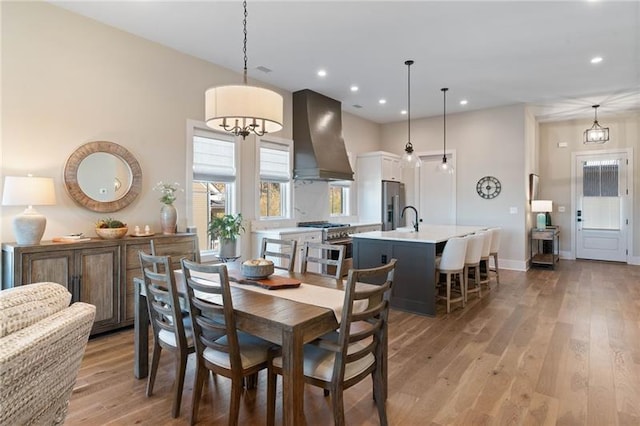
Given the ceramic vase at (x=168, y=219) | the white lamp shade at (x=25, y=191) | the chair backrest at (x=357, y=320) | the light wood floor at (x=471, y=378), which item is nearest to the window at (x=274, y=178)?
the ceramic vase at (x=168, y=219)

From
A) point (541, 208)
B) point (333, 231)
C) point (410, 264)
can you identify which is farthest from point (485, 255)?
point (541, 208)

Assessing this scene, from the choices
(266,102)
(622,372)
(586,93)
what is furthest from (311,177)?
(586,93)

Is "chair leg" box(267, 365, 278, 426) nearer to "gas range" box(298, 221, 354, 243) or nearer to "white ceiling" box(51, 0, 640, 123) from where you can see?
"white ceiling" box(51, 0, 640, 123)

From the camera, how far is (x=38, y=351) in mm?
1163

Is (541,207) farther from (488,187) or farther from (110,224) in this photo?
(110,224)

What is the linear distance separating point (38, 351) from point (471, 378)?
2.71 meters

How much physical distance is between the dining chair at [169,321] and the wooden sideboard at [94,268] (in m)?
1.30

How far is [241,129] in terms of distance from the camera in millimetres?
2621

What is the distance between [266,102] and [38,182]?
219 centimetres

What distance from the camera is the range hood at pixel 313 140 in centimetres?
594

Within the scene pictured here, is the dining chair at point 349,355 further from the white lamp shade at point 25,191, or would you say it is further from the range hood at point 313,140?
the range hood at point 313,140

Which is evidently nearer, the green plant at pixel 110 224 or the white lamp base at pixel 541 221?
the green plant at pixel 110 224

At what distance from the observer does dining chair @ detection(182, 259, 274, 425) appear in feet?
6.24

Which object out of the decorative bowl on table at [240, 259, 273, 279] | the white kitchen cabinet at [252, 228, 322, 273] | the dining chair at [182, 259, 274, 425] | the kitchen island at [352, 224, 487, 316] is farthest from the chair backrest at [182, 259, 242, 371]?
the white kitchen cabinet at [252, 228, 322, 273]
